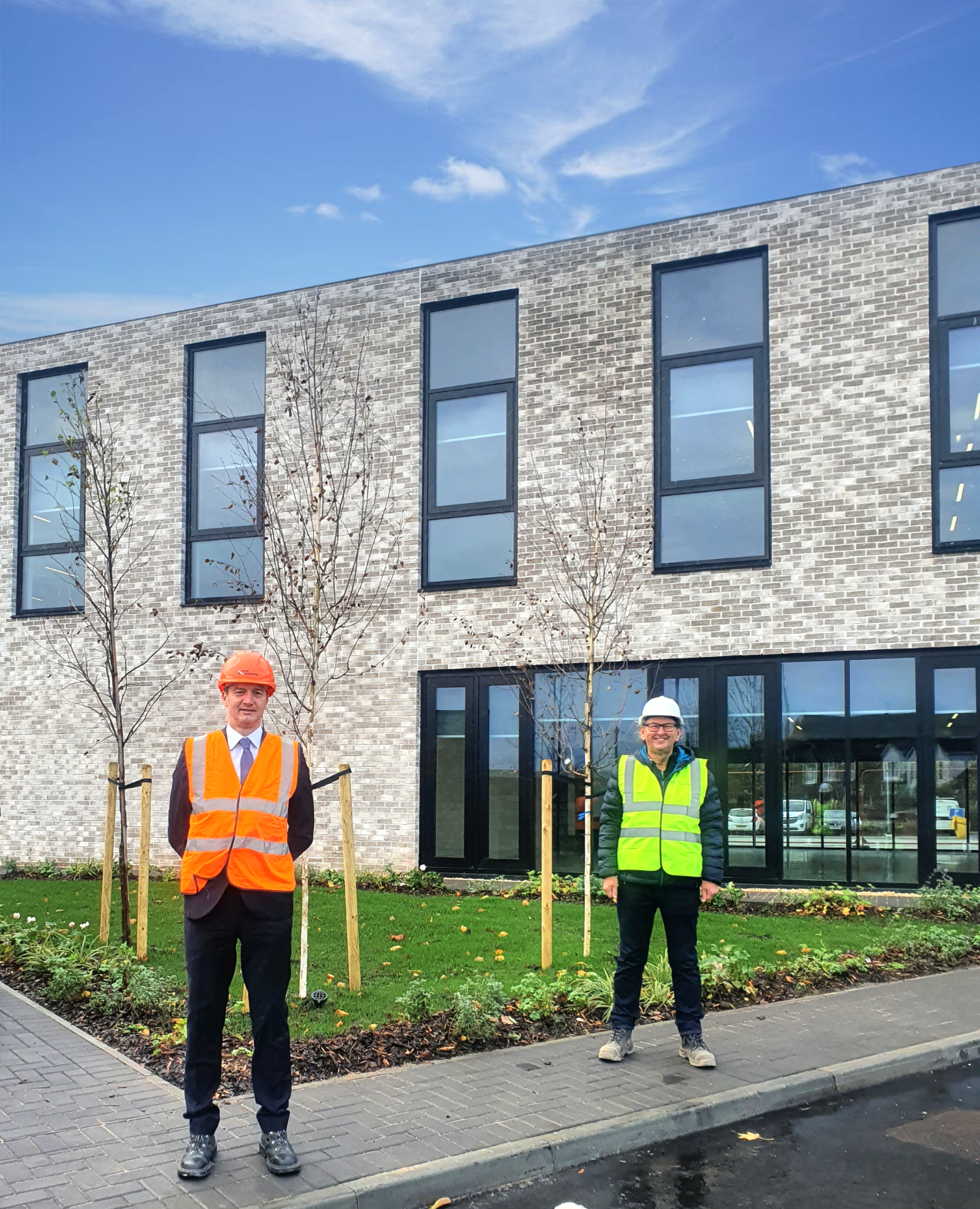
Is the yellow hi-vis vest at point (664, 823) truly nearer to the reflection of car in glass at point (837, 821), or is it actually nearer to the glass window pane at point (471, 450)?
the reflection of car in glass at point (837, 821)

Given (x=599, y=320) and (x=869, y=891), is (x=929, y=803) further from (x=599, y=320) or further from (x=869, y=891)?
(x=599, y=320)

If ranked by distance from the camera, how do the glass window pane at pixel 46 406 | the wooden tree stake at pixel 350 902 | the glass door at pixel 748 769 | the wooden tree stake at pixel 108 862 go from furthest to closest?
the glass window pane at pixel 46 406, the glass door at pixel 748 769, the wooden tree stake at pixel 108 862, the wooden tree stake at pixel 350 902

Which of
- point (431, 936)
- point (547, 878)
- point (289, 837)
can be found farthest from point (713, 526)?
point (289, 837)

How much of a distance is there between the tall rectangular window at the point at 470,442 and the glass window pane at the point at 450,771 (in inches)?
60.0

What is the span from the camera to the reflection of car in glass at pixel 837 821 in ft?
43.9

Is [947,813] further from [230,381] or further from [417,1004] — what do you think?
[230,381]

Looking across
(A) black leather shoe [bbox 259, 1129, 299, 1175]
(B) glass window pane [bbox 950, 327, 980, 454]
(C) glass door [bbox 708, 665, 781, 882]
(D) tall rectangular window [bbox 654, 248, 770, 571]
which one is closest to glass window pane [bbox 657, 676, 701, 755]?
(C) glass door [bbox 708, 665, 781, 882]

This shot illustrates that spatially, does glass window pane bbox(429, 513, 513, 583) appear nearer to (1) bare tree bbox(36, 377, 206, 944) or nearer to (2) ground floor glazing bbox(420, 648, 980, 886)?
(2) ground floor glazing bbox(420, 648, 980, 886)

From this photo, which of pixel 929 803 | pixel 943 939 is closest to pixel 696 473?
pixel 929 803

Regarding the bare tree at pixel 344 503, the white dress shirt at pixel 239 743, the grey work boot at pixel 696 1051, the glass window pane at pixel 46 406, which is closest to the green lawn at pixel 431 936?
the grey work boot at pixel 696 1051

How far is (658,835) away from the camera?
6.79m

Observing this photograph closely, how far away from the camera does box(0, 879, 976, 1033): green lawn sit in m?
8.77

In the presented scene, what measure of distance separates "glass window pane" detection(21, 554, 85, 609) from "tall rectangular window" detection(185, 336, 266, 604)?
2054mm

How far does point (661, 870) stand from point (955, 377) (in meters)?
8.91
